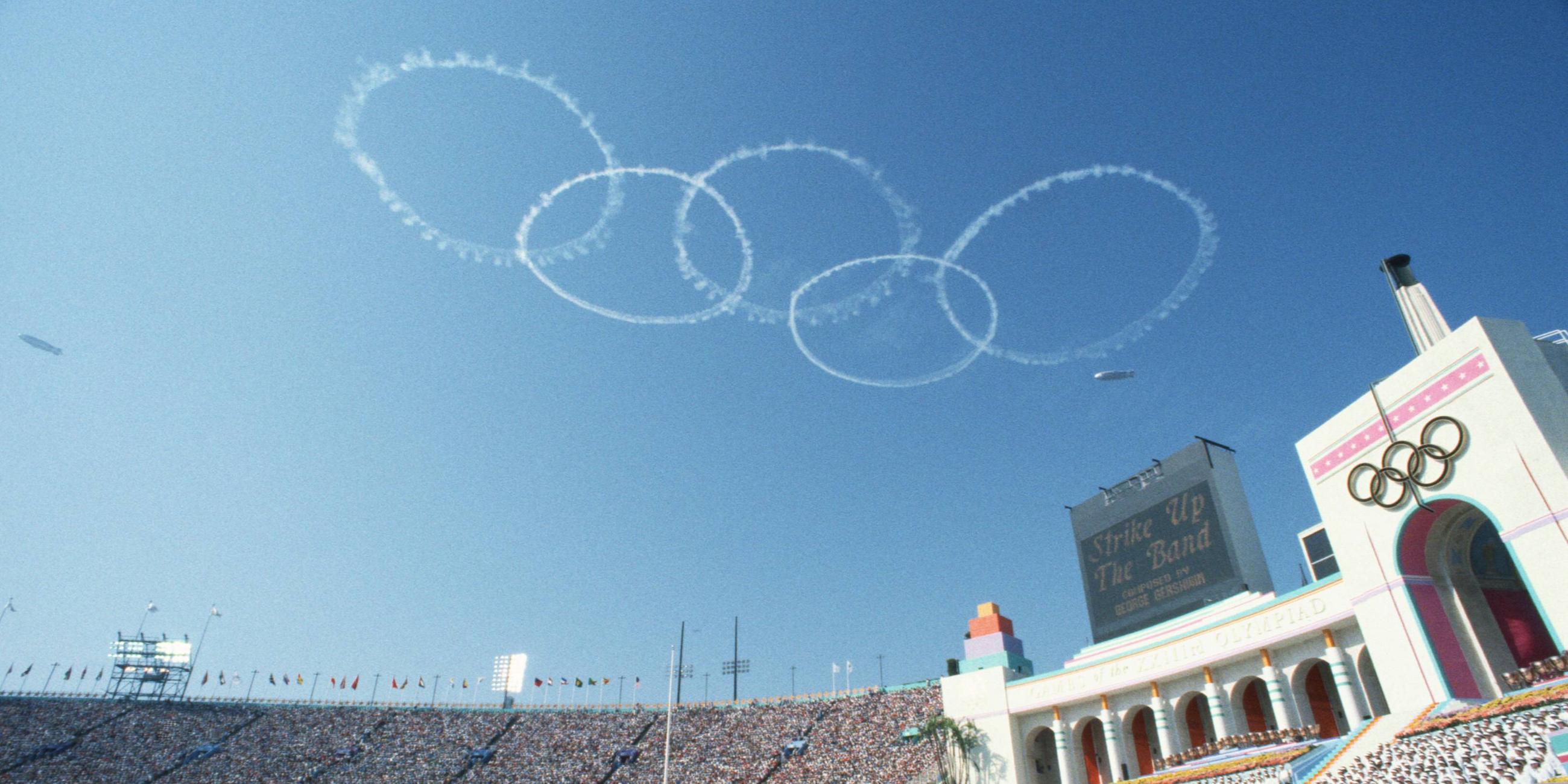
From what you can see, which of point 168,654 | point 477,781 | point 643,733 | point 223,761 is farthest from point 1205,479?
point 168,654

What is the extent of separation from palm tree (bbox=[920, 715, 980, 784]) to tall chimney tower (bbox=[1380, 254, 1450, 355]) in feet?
105

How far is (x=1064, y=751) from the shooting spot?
155 ft

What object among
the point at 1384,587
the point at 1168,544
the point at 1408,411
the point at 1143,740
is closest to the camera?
the point at 1408,411

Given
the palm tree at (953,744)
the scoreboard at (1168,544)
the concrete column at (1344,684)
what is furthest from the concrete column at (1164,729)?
the palm tree at (953,744)

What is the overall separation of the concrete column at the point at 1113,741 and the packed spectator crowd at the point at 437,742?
740 inches

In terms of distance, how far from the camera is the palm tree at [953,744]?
166 feet

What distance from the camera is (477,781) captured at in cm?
7481

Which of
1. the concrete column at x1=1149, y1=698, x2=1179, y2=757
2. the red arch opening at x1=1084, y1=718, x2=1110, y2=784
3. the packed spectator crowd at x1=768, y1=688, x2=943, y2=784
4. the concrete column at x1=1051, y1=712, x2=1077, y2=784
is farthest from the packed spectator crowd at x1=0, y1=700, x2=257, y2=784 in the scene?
the concrete column at x1=1149, y1=698, x2=1179, y2=757

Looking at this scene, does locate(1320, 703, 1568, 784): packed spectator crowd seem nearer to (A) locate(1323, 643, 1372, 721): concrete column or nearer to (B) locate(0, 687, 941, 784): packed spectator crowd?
(A) locate(1323, 643, 1372, 721): concrete column

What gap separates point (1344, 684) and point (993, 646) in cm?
2344

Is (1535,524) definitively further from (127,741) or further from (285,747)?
(127,741)

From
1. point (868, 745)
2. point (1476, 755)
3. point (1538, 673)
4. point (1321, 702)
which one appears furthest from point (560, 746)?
point (1538, 673)

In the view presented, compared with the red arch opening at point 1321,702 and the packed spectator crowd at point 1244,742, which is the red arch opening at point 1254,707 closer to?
the packed spectator crowd at point 1244,742

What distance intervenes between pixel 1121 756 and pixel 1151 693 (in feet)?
13.5
